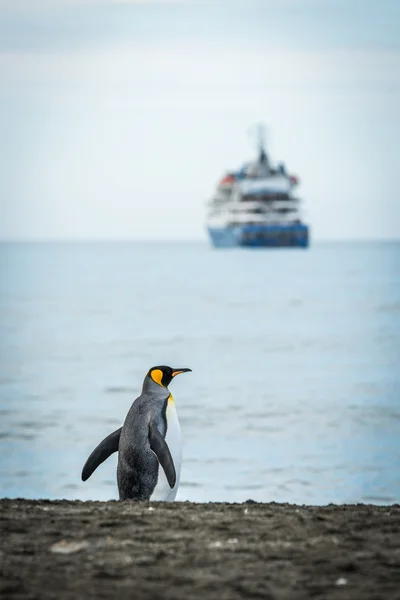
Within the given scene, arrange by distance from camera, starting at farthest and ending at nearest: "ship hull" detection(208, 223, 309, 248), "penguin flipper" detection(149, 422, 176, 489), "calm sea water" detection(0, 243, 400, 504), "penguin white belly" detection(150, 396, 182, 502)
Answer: "ship hull" detection(208, 223, 309, 248) < "calm sea water" detection(0, 243, 400, 504) < "penguin white belly" detection(150, 396, 182, 502) < "penguin flipper" detection(149, 422, 176, 489)

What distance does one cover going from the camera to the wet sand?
3.19m

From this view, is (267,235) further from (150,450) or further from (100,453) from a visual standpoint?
(150,450)

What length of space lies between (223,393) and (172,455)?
39.0 feet

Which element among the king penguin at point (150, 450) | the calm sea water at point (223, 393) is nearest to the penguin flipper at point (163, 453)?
the king penguin at point (150, 450)

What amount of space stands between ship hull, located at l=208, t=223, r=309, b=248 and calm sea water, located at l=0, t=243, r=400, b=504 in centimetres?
5361

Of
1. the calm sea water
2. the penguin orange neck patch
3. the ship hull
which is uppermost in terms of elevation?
the ship hull

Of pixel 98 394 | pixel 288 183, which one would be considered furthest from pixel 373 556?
pixel 288 183

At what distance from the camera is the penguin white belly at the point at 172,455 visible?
5305 millimetres

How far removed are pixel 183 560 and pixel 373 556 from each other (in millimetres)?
592

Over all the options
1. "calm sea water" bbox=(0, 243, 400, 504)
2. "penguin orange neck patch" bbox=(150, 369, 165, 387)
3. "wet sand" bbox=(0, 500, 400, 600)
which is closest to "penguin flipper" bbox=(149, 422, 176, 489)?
"penguin orange neck patch" bbox=(150, 369, 165, 387)

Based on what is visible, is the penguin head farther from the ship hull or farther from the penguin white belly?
the ship hull

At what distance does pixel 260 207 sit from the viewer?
3804 inches

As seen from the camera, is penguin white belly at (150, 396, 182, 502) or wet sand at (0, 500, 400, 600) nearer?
wet sand at (0, 500, 400, 600)

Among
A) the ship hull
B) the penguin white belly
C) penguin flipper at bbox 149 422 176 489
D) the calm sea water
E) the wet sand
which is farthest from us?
the ship hull
